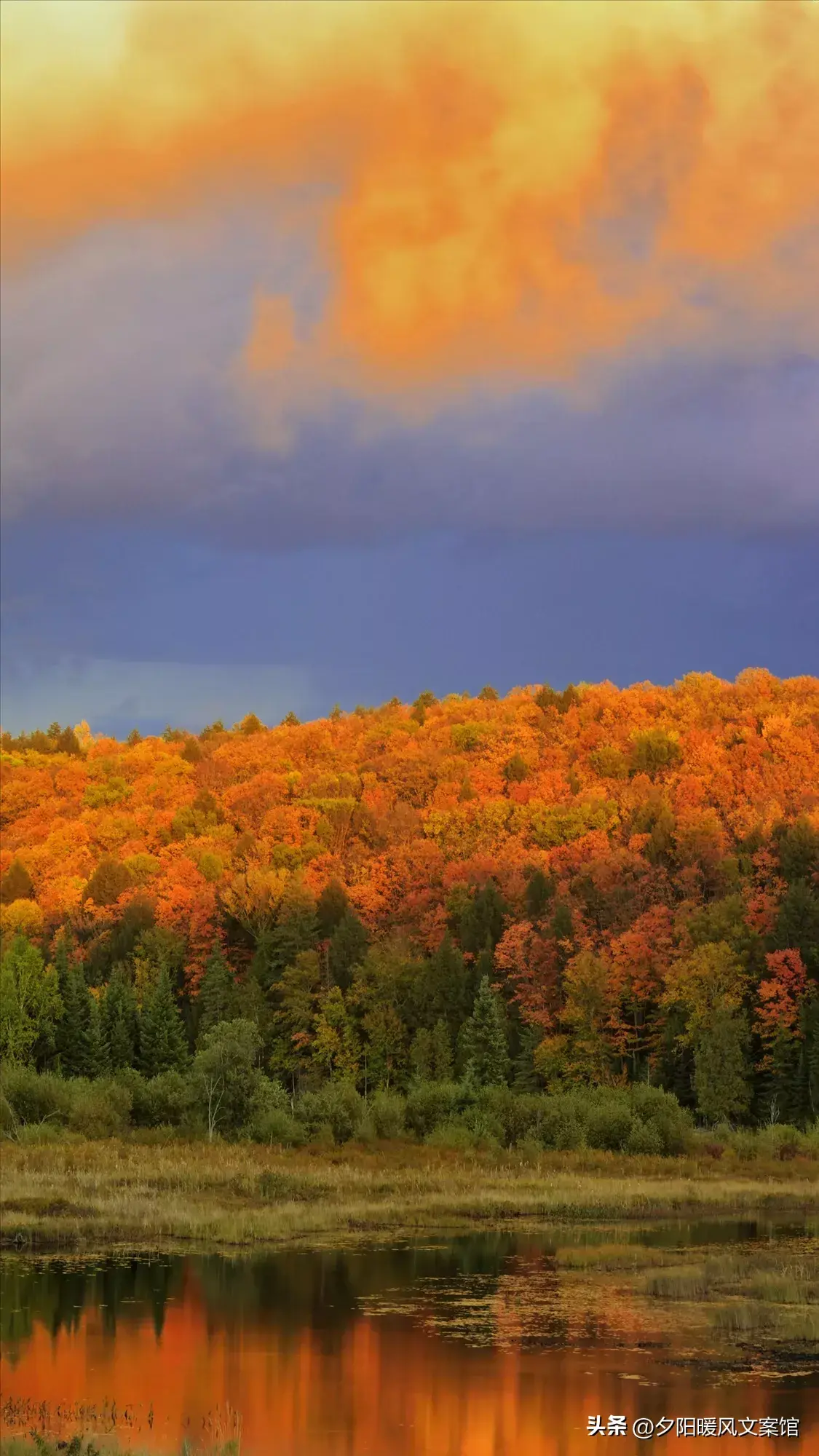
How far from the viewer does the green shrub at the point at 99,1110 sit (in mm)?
65213

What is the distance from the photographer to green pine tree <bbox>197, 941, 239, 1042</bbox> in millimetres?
114688

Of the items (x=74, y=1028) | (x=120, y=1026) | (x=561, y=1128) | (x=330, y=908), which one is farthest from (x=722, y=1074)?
(x=330, y=908)

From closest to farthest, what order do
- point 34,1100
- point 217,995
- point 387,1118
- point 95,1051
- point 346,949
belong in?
point 34,1100
point 387,1118
point 95,1051
point 217,995
point 346,949

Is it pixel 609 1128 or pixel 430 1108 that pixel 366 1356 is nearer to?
pixel 430 1108

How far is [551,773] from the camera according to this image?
150 meters

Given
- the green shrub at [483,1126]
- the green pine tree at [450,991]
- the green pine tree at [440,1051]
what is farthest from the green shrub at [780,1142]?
the green pine tree at [450,991]

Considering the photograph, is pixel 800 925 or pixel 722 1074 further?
pixel 800 925

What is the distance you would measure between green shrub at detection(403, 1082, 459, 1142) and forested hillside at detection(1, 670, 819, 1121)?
13499mm

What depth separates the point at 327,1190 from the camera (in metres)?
52.4

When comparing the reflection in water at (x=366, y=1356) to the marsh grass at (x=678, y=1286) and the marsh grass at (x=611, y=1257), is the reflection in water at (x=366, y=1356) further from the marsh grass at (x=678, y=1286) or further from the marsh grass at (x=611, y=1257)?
the marsh grass at (x=611, y=1257)

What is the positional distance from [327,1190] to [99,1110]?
58.1 feet

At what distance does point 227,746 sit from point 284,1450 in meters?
171

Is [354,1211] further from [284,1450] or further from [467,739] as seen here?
[467,739]

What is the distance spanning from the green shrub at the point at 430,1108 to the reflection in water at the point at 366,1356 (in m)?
31.6
